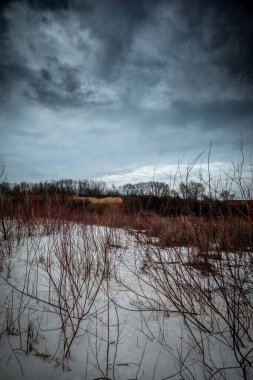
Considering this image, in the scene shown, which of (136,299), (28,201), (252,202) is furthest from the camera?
(28,201)

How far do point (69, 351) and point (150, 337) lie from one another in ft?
2.25

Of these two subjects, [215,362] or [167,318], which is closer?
[215,362]

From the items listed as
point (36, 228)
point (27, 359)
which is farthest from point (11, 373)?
point (36, 228)

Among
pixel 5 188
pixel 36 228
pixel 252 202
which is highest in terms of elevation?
pixel 5 188

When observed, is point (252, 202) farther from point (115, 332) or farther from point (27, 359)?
point (27, 359)

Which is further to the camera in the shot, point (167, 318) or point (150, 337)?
point (167, 318)

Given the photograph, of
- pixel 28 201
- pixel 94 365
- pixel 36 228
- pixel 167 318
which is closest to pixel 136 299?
pixel 167 318

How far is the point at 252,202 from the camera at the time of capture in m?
1.68

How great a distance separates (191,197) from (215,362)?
4.39 ft

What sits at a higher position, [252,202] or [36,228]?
[252,202]

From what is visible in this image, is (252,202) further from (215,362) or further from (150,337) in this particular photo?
(150,337)

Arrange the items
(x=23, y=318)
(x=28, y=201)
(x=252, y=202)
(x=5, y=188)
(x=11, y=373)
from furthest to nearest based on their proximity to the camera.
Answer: (x=28, y=201), (x=5, y=188), (x=23, y=318), (x=252, y=202), (x=11, y=373)

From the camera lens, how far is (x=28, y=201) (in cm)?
493

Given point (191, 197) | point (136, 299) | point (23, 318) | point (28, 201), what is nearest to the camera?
point (23, 318)
